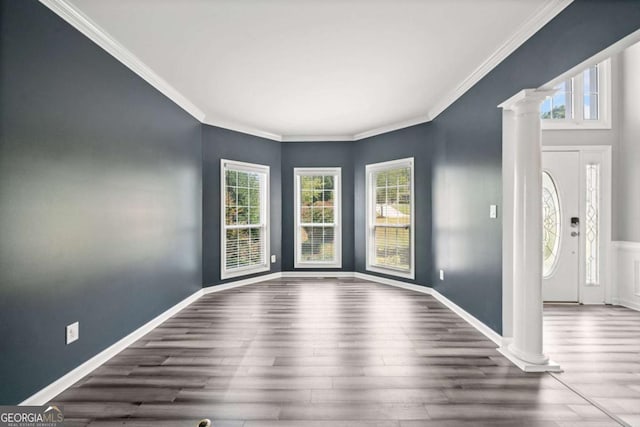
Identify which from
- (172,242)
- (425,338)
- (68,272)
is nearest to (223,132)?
(172,242)

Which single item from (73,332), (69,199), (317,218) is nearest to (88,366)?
(73,332)

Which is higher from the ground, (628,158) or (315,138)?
(315,138)

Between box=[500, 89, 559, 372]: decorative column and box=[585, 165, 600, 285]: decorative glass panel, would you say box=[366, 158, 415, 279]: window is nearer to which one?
box=[585, 165, 600, 285]: decorative glass panel

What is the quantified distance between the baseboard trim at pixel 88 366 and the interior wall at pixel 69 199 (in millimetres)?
51

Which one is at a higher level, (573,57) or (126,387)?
(573,57)

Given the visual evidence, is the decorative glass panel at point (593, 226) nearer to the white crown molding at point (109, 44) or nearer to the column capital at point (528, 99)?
the column capital at point (528, 99)

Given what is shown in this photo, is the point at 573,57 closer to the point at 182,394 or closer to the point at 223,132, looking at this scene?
the point at 182,394

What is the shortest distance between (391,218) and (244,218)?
102 inches

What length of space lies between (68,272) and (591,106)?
624 cm

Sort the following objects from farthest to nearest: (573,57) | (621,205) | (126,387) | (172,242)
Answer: (621,205), (172,242), (126,387), (573,57)

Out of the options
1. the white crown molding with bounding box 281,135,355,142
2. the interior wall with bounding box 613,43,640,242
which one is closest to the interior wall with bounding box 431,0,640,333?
the white crown molding with bounding box 281,135,355,142

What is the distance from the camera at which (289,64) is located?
10.4 feet
